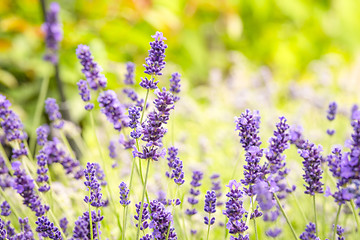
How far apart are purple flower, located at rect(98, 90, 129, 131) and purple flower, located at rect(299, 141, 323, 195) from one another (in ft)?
1.71

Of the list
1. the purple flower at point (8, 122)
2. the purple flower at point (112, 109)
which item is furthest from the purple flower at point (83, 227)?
the purple flower at point (8, 122)

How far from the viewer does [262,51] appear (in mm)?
4754

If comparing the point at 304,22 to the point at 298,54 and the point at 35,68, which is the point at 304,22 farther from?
the point at 35,68

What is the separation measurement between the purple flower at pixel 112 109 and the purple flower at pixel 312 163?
52 centimetres

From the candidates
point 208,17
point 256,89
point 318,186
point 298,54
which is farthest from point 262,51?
point 318,186

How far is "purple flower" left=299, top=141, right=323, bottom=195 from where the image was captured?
943mm

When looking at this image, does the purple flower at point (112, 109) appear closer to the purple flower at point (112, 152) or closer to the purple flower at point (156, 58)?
the purple flower at point (156, 58)

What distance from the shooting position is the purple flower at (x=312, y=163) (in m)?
0.94

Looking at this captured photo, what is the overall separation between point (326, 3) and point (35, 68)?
3548 millimetres

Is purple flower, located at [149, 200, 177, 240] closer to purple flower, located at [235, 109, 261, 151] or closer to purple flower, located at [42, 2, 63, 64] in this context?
purple flower, located at [235, 109, 261, 151]

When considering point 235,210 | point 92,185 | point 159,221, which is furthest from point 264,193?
point 92,185

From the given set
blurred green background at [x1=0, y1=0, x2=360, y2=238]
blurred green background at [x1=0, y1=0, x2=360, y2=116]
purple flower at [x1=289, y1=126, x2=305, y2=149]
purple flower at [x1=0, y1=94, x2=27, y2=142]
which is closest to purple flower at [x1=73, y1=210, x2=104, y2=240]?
purple flower at [x1=0, y1=94, x2=27, y2=142]

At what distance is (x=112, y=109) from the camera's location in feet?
3.67

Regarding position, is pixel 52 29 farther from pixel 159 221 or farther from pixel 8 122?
pixel 159 221
